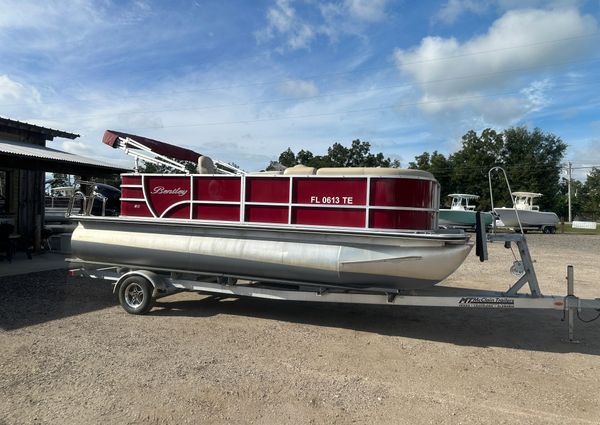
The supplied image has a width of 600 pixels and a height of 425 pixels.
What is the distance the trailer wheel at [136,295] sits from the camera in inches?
260

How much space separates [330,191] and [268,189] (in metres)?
0.87

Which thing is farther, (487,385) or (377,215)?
(377,215)

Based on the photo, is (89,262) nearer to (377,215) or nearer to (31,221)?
(377,215)

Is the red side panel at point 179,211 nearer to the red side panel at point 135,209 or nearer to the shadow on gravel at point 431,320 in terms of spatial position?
the red side panel at point 135,209

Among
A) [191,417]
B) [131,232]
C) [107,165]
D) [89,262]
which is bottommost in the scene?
[191,417]

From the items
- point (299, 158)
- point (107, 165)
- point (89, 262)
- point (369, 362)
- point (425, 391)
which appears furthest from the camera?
point (299, 158)

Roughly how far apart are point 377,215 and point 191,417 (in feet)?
9.93

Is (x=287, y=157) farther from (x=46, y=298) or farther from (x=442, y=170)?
(x=46, y=298)

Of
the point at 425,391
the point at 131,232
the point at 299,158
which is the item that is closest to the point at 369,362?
the point at 425,391

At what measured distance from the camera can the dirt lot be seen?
3.75 meters

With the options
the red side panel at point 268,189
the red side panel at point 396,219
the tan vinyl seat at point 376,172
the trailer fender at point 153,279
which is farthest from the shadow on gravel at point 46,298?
the red side panel at point 396,219

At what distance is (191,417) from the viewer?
11.9 feet

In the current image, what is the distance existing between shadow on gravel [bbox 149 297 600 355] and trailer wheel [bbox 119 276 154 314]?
241 millimetres

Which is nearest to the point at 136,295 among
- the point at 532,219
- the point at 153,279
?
the point at 153,279
